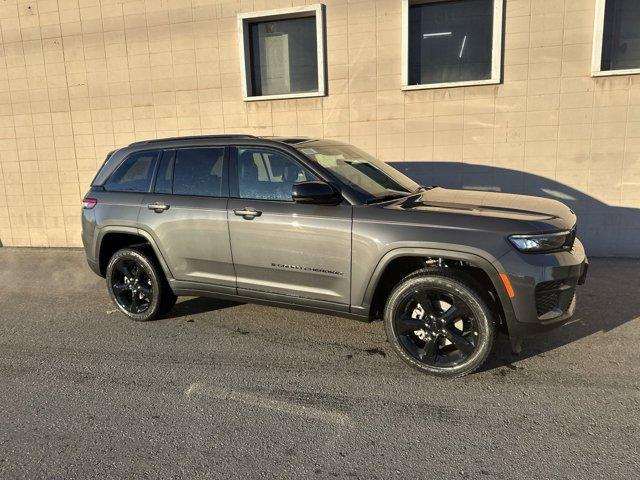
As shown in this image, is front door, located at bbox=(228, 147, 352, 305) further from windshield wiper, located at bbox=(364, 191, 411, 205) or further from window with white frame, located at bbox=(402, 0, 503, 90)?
window with white frame, located at bbox=(402, 0, 503, 90)

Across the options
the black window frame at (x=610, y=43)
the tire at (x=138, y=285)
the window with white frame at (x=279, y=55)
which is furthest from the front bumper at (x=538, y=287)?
the window with white frame at (x=279, y=55)

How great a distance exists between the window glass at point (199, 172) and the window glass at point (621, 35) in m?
5.51

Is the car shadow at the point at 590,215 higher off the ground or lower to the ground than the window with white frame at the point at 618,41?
lower

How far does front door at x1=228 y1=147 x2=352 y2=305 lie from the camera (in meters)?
3.71

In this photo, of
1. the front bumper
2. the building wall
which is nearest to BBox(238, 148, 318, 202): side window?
the front bumper

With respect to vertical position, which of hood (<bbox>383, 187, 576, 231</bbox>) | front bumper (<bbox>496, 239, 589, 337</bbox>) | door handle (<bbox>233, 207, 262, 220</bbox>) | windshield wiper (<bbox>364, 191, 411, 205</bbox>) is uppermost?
windshield wiper (<bbox>364, 191, 411, 205</bbox>)

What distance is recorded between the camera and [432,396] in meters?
3.25

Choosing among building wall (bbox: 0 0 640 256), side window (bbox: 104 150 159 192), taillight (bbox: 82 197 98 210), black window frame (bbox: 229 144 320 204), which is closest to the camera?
black window frame (bbox: 229 144 320 204)

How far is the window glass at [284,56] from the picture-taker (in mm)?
7508

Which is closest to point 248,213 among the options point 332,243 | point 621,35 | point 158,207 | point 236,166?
point 236,166

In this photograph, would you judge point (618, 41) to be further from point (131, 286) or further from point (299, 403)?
point (131, 286)

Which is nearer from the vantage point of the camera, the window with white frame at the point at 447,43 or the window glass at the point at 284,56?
the window with white frame at the point at 447,43

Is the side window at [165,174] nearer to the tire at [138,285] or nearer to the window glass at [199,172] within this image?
the window glass at [199,172]

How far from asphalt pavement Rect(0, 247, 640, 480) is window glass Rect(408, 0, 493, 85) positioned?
386 centimetres
